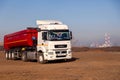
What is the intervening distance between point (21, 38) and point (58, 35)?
650 centimetres

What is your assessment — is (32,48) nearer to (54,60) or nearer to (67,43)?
(54,60)

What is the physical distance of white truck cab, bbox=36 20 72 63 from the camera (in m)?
27.7

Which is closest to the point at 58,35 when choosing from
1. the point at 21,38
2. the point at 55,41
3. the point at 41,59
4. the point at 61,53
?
the point at 55,41

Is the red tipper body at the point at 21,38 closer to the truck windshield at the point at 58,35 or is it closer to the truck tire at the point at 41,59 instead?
the truck tire at the point at 41,59

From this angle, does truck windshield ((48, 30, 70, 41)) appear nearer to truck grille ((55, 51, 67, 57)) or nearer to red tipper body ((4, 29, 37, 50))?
truck grille ((55, 51, 67, 57))

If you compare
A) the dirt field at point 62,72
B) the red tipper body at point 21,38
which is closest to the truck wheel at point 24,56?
the red tipper body at point 21,38

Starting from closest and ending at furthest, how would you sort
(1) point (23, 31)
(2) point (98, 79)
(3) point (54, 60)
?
1. (2) point (98, 79)
2. (3) point (54, 60)
3. (1) point (23, 31)

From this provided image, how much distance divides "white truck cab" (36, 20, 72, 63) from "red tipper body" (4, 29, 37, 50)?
2413 mm

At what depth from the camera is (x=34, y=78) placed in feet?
54.6

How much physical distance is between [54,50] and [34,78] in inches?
445

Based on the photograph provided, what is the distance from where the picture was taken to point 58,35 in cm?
2784

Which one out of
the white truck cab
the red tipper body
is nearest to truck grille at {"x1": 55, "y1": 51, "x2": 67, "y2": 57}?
the white truck cab

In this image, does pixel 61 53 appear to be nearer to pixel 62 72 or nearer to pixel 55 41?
pixel 55 41

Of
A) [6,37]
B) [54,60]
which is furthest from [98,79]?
[6,37]
